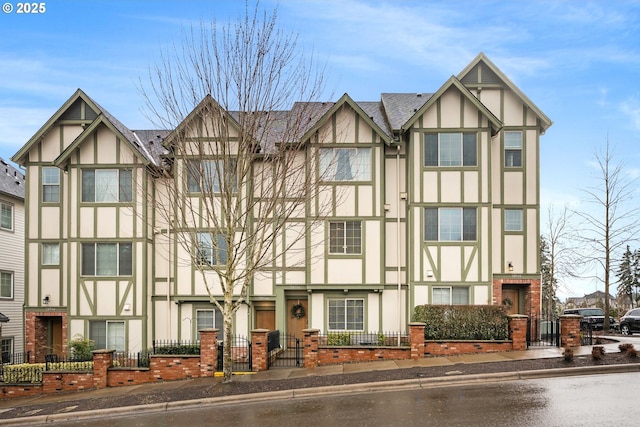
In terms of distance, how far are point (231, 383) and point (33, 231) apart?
1372cm

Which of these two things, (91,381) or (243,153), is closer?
(243,153)

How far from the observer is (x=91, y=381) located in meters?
19.0

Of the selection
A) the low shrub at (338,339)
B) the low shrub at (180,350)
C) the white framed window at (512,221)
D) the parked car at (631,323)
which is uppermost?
the white framed window at (512,221)

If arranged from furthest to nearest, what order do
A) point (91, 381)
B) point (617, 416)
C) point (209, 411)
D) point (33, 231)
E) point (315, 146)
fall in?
point (33, 231) < point (315, 146) < point (91, 381) < point (209, 411) < point (617, 416)

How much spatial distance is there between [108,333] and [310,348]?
394 inches

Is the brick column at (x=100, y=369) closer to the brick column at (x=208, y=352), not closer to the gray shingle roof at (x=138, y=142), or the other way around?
the brick column at (x=208, y=352)

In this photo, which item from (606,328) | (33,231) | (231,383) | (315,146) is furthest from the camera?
(606,328)

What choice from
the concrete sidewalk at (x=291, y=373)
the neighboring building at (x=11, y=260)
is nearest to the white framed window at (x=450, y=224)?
the concrete sidewalk at (x=291, y=373)

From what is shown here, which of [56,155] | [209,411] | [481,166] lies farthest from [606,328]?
[56,155]

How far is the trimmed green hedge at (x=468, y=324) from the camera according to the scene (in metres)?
19.6

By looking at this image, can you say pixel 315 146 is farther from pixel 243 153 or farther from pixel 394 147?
pixel 243 153

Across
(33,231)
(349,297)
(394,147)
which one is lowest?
(349,297)

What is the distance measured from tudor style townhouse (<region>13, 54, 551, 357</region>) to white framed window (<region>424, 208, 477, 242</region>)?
0.06 meters

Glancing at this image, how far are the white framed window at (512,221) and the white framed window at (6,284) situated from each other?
24381mm
